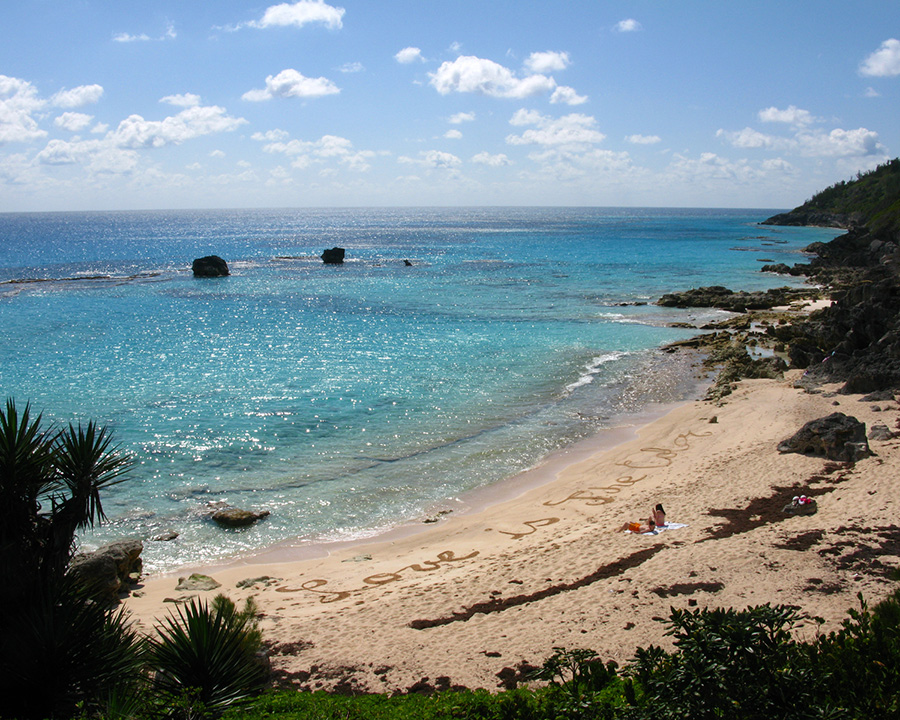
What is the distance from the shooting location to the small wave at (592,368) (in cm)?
3067

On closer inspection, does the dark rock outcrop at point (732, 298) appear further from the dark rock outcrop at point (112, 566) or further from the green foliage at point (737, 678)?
the green foliage at point (737, 678)

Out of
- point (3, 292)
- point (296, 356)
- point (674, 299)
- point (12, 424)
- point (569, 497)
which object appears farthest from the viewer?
point (3, 292)

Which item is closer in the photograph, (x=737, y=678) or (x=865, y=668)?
(x=737, y=678)

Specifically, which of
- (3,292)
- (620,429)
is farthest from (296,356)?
(3,292)

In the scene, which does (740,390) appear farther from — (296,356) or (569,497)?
(296,356)

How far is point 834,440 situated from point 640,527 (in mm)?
7229

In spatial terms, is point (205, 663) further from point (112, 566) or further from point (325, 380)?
point (325, 380)

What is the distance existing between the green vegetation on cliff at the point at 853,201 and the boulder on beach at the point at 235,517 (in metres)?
121

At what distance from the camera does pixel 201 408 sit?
26.9 m

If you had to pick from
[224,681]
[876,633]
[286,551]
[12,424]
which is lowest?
[286,551]

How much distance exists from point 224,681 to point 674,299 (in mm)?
53003

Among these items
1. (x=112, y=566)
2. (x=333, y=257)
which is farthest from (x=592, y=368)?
(x=333, y=257)

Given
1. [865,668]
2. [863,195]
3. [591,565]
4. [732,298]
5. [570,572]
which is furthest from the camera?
[863,195]

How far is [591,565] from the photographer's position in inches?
514
